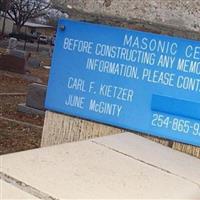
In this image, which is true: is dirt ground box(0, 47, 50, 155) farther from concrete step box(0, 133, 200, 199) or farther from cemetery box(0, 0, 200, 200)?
concrete step box(0, 133, 200, 199)

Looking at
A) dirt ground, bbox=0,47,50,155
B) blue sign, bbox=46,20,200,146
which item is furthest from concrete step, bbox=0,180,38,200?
dirt ground, bbox=0,47,50,155

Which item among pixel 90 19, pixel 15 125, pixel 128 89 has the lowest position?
pixel 15 125

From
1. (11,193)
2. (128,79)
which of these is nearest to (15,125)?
(128,79)

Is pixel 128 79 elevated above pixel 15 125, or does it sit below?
above

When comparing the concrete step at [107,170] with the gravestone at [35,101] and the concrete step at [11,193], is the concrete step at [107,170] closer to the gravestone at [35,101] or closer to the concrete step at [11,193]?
the concrete step at [11,193]

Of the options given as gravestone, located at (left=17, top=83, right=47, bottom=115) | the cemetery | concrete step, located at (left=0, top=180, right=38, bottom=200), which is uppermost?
the cemetery

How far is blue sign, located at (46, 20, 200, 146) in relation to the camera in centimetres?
269

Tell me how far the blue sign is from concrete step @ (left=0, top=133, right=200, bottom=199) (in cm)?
19

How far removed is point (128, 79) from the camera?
281 cm

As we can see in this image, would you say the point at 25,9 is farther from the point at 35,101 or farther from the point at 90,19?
the point at 90,19

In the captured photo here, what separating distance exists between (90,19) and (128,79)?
0.43m

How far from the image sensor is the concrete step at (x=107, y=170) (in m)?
1.82

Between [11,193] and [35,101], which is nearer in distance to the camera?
[11,193]

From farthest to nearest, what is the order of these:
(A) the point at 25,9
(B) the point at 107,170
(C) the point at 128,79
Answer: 1. (A) the point at 25,9
2. (C) the point at 128,79
3. (B) the point at 107,170
